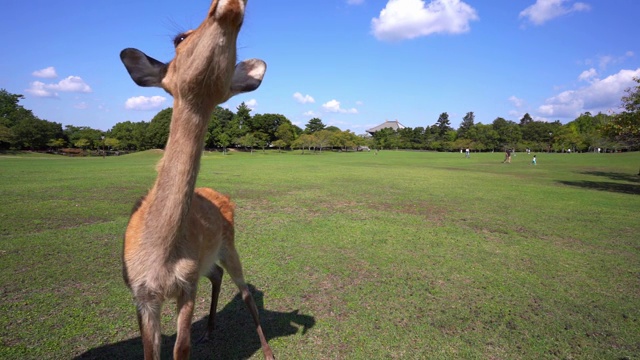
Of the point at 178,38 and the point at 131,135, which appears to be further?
the point at 131,135

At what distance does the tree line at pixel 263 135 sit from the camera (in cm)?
6494

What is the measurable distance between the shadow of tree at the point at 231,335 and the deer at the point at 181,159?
128 centimetres

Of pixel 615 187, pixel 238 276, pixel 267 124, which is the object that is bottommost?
pixel 615 187

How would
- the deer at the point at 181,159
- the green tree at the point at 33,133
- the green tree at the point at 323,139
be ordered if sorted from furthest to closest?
the green tree at the point at 323,139, the green tree at the point at 33,133, the deer at the point at 181,159

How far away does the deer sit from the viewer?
1.81 metres

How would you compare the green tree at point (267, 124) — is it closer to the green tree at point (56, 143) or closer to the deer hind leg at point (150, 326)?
the green tree at point (56, 143)

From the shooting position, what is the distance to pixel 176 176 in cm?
207

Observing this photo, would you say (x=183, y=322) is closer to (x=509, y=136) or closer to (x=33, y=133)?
(x=33, y=133)

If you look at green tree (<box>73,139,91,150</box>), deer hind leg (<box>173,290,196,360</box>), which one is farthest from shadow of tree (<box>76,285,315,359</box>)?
green tree (<box>73,139,91,150</box>)

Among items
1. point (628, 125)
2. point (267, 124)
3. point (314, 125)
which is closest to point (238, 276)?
point (628, 125)

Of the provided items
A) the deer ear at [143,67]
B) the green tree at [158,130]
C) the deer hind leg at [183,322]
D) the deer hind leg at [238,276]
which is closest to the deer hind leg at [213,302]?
the deer hind leg at [238,276]

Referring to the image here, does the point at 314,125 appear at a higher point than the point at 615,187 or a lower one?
higher

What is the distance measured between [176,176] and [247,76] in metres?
0.78

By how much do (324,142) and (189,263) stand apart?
7894 centimetres
